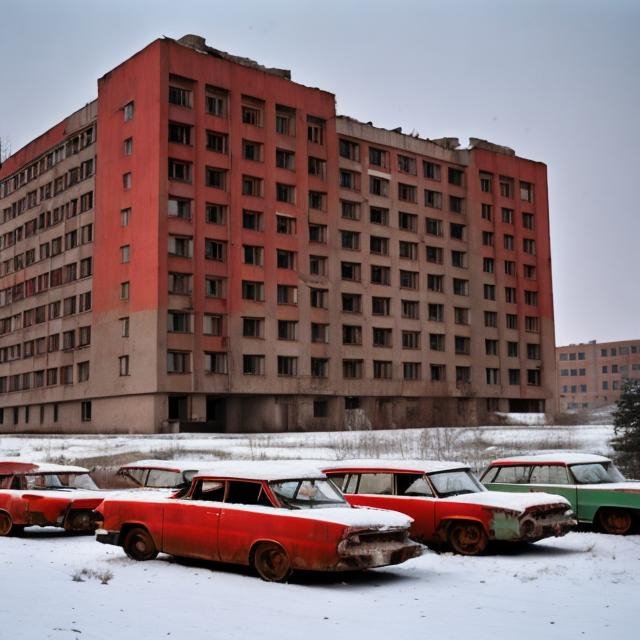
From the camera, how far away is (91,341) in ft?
207

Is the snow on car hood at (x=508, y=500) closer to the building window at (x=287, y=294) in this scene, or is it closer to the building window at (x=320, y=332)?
the building window at (x=287, y=294)

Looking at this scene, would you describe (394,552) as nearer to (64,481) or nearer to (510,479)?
(510,479)

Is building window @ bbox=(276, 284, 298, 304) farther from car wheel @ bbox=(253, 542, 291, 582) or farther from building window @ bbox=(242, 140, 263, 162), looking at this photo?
car wheel @ bbox=(253, 542, 291, 582)

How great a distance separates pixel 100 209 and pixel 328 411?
21270mm

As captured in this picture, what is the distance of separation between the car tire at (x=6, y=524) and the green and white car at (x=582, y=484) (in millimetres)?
8890

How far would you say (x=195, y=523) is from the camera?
1252cm

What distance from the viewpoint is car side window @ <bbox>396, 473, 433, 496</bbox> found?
14453 mm

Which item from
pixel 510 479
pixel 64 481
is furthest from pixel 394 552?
pixel 64 481

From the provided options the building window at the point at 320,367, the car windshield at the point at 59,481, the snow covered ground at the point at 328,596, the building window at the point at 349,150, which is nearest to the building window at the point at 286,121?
the building window at the point at 349,150

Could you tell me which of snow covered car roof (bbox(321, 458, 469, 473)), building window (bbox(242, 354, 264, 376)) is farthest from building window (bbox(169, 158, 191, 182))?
snow covered car roof (bbox(321, 458, 469, 473))

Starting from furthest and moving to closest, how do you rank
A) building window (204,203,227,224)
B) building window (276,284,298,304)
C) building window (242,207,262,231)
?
1. building window (276,284,298,304)
2. building window (242,207,262,231)
3. building window (204,203,227,224)

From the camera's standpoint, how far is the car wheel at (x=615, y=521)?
16.2m

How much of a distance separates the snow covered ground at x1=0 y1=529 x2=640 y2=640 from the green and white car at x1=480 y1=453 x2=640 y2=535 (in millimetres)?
1901

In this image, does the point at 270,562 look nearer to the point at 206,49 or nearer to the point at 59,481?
the point at 59,481
